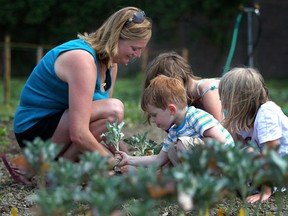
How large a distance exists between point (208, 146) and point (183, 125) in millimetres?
1539

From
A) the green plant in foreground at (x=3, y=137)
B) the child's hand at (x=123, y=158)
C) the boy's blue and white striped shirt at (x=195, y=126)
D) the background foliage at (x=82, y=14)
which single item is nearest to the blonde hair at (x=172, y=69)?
the boy's blue and white striped shirt at (x=195, y=126)

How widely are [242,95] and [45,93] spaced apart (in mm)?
1253

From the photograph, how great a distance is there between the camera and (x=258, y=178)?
2.02m

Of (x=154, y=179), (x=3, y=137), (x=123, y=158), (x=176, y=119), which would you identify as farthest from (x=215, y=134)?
(x=3, y=137)

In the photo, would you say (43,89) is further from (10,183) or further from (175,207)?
(175,207)

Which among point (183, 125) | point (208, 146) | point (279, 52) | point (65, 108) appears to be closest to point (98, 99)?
point (65, 108)

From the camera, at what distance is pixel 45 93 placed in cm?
397

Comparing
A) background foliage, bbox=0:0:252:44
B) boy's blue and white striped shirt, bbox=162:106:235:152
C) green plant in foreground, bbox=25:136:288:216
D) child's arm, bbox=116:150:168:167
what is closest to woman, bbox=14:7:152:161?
child's arm, bbox=116:150:168:167

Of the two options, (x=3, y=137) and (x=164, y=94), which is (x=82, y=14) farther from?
(x=164, y=94)

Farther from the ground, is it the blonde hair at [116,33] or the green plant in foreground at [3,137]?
the blonde hair at [116,33]

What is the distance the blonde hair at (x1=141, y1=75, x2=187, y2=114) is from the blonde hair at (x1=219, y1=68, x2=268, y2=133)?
0.28 m

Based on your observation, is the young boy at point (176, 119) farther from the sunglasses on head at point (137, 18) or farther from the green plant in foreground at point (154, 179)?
the green plant in foreground at point (154, 179)

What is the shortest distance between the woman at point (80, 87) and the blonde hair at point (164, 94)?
0.36 metres

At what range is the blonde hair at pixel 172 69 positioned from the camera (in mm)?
3998
